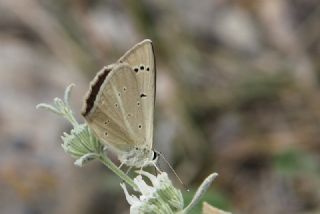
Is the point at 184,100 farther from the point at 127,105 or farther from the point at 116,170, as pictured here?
the point at 116,170

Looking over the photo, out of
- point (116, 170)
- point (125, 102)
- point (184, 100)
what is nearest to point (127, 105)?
point (125, 102)

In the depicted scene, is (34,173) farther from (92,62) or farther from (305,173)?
(305,173)

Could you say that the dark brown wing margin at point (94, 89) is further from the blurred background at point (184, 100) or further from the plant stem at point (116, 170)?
the blurred background at point (184, 100)

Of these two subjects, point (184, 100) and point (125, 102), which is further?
point (184, 100)

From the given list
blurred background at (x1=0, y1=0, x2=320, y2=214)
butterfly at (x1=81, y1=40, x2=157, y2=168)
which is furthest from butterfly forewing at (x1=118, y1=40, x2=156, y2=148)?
blurred background at (x1=0, y1=0, x2=320, y2=214)

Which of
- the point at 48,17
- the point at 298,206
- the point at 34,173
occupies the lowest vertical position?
the point at 298,206

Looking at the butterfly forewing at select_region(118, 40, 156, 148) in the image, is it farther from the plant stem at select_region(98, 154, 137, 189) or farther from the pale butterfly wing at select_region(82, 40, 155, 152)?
the plant stem at select_region(98, 154, 137, 189)

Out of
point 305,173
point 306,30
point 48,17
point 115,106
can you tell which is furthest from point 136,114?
point 306,30
